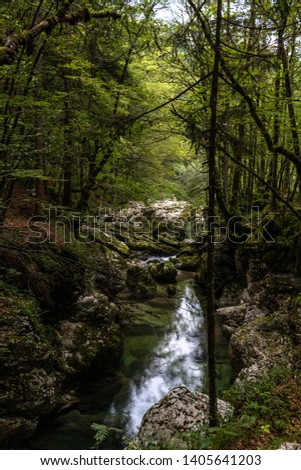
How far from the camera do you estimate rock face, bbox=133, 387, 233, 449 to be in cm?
500

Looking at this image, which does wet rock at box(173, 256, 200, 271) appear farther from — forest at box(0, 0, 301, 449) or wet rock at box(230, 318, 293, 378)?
wet rock at box(230, 318, 293, 378)

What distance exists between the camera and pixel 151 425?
529 centimetres

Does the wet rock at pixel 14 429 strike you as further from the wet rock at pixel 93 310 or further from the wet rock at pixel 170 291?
the wet rock at pixel 170 291

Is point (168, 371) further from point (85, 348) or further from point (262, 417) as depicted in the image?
point (262, 417)

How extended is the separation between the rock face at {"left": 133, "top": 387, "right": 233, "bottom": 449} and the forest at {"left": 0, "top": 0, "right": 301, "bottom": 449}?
0.11 ft

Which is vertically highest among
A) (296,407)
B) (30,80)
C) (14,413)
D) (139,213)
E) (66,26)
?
(66,26)

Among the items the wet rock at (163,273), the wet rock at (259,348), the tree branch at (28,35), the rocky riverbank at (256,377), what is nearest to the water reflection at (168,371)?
the rocky riverbank at (256,377)

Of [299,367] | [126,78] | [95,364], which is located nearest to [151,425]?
[299,367]

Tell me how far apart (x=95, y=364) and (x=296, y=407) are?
5.53 metres

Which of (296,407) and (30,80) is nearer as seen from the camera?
(296,407)

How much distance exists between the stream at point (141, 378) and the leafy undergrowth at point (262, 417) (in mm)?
1761

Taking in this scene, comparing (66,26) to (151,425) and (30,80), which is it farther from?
(151,425)

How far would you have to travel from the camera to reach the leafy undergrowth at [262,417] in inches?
165

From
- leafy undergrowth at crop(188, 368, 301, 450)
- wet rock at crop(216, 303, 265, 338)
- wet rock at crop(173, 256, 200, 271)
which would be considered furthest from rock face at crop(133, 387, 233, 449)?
wet rock at crop(173, 256, 200, 271)
